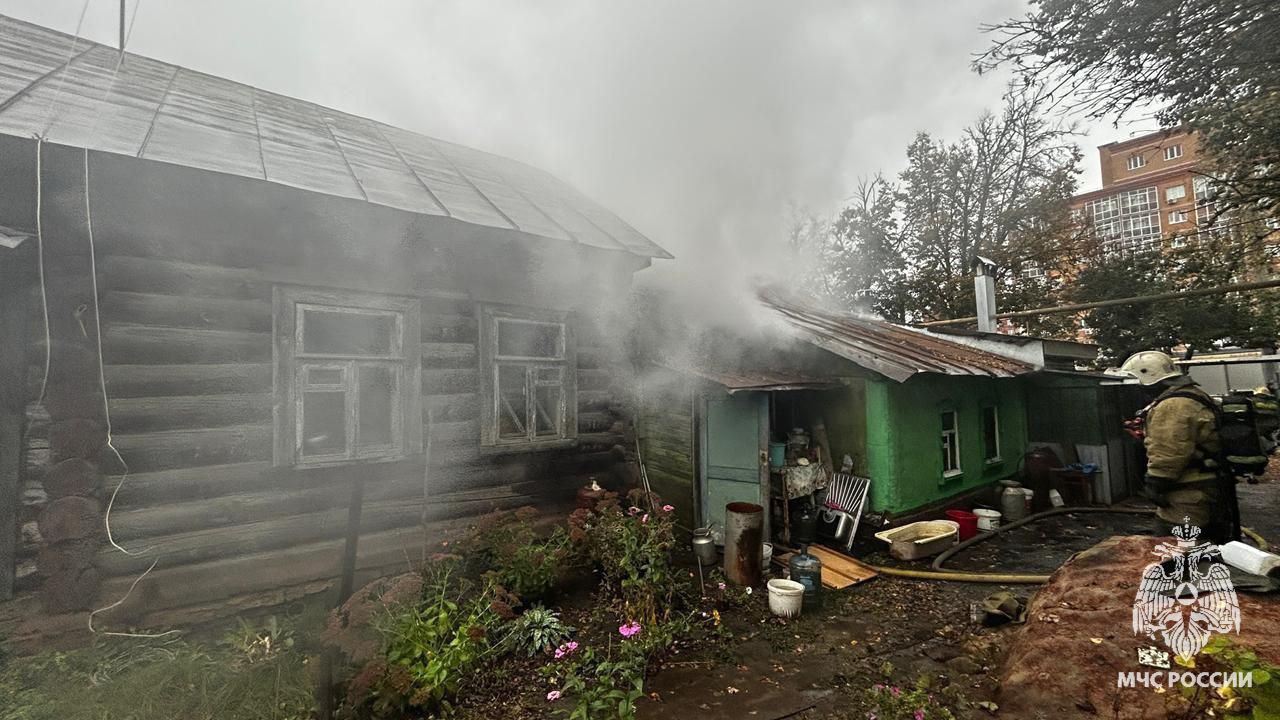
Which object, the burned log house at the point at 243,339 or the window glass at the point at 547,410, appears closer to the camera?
the burned log house at the point at 243,339

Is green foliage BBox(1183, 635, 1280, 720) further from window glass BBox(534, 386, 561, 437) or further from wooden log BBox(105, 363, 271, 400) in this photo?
wooden log BBox(105, 363, 271, 400)

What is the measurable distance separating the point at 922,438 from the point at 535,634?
680cm

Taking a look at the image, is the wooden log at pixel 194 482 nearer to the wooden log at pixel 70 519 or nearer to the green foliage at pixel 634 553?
the wooden log at pixel 70 519

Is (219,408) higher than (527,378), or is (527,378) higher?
(527,378)

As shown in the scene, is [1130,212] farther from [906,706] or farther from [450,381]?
[450,381]

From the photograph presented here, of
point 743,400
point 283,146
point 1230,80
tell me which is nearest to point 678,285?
point 743,400

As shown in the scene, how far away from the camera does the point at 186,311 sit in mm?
3945

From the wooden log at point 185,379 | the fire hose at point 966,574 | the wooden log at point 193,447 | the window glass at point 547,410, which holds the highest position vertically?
the wooden log at point 185,379

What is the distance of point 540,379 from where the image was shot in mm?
5645

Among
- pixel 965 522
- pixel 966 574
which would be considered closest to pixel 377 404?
pixel 966 574

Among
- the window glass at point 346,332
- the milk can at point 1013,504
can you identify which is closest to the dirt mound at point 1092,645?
the milk can at point 1013,504

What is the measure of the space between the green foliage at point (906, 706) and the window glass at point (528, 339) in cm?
427

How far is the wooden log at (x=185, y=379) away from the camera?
3.70m

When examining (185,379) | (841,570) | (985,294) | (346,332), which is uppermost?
(985,294)
